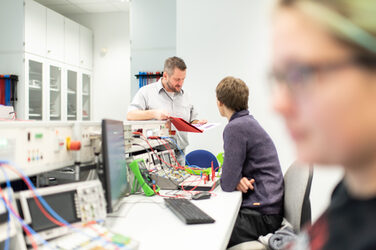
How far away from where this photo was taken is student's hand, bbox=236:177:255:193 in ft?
5.61

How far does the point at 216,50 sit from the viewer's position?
351 cm

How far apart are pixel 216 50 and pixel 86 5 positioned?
2.64 meters

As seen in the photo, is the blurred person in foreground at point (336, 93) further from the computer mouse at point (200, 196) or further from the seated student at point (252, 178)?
the seated student at point (252, 178)

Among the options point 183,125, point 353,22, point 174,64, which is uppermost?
point 174,64

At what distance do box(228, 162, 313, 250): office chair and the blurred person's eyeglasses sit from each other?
117 cm

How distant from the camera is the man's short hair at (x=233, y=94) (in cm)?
185

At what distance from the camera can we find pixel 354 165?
371 mm

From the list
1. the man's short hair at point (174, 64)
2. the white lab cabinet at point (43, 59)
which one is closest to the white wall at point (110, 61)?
the white lab cabinet at point (43, 59)

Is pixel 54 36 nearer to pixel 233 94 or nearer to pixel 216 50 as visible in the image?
pixel 216 50

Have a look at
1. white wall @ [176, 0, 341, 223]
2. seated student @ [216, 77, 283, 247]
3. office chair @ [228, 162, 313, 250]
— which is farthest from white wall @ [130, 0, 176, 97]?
office chair @ [228, 162, 313, 250]

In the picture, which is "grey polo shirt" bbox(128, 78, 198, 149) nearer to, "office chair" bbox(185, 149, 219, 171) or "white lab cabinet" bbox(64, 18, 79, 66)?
"office chair" bbox(185, 149, 219, 171)

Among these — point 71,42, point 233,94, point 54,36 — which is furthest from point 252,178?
point 71,42

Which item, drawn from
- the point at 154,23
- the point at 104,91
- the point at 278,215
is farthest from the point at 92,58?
the point at 278,215

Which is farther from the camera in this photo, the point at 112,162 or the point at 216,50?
the point at 216,50
